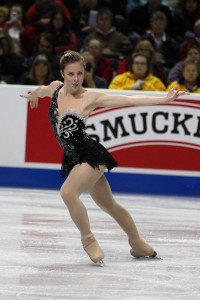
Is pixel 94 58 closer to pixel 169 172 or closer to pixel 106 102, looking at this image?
pixel 169 172

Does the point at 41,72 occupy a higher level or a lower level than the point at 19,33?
lower

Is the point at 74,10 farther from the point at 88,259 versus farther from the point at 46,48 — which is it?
the point at 88,259

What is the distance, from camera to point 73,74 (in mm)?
4055

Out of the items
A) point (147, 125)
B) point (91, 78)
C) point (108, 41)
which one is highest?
point (108, 41)

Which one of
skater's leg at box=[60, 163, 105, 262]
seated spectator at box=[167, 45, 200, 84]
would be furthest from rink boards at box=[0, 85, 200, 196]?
skater's leg at box=[60, 163, 105, 262]

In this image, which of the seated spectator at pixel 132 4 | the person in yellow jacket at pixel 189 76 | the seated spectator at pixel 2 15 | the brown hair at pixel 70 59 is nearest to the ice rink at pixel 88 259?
the brown hair at pixel 70 59

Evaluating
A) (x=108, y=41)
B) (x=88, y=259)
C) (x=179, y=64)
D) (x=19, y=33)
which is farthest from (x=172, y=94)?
(x=19, y=33)

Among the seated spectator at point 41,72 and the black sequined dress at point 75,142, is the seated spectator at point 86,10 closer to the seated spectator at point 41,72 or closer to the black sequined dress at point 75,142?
the seated spectator at point 41,72

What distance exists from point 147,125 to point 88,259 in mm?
3046

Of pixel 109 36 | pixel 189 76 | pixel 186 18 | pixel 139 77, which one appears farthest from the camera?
A: pixel 186 18

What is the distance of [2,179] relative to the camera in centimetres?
734

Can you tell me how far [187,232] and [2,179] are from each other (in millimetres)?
2612

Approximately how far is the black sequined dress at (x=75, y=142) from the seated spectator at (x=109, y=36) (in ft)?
17.5

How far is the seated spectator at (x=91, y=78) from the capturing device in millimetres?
7910
